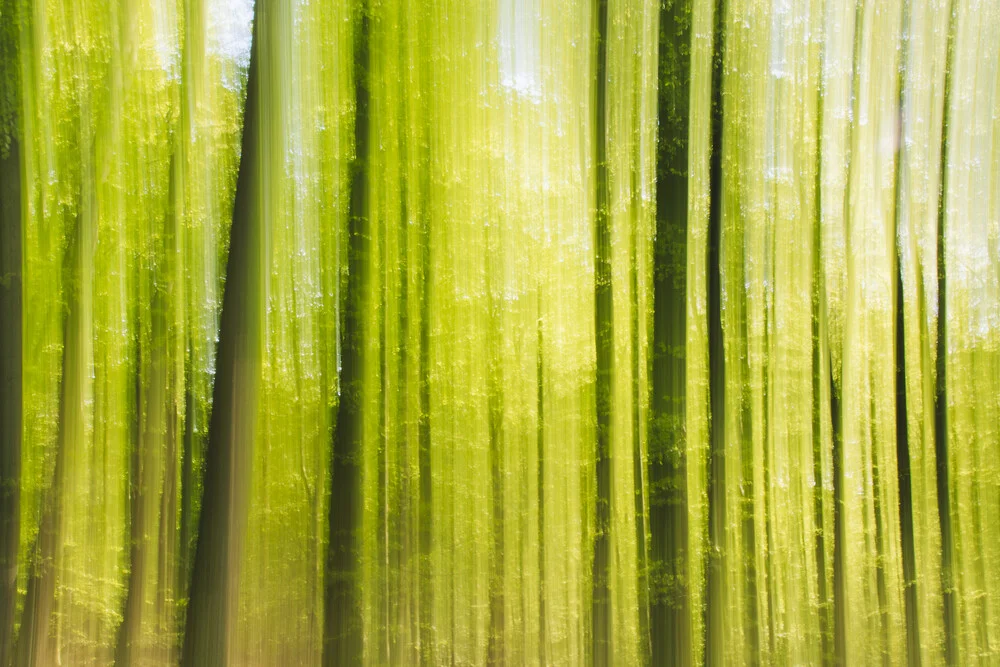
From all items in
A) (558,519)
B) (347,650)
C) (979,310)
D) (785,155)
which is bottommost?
(347,650)

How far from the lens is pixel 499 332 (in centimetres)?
61

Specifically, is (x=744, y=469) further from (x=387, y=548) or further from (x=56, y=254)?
(x=56, y=254)

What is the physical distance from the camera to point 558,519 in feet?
1.98

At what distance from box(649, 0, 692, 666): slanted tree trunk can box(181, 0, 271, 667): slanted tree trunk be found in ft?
1.13

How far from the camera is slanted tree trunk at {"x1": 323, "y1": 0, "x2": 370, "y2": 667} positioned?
1.94 feet

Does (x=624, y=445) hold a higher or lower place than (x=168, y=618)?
higher

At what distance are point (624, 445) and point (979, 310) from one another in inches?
13.6

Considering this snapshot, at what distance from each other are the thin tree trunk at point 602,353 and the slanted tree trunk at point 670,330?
0.13 ft

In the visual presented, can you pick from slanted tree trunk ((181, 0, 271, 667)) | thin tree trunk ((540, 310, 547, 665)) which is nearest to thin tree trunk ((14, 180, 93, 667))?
slanted tree trunk ((181, 0, 271, 667))

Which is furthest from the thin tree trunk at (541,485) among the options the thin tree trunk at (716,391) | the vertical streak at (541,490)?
the thin tree trunk at (716,391)

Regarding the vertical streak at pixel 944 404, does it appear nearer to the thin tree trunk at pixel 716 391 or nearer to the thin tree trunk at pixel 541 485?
the thin tree trunk at pixel 716 391

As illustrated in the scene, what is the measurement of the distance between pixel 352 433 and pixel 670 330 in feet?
0.95

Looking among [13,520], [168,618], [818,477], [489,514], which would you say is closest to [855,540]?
[818,477]

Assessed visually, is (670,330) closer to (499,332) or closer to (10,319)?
(499,332)
